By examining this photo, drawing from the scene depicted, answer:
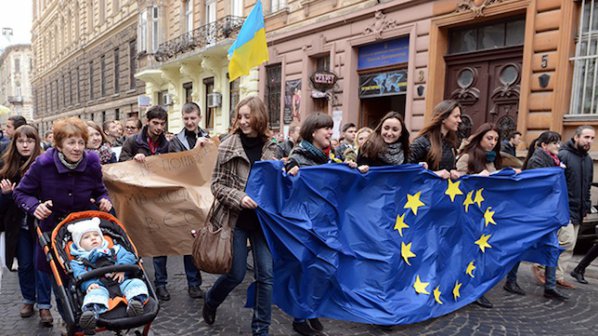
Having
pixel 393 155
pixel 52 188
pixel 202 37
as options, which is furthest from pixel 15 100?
pixel 393 155

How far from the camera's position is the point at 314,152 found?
368cm

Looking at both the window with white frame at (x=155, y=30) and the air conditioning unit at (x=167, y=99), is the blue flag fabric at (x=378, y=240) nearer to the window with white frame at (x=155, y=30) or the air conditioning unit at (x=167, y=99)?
the air conditioning unit at (x=167, y=99)

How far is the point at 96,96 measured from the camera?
32.6 metres

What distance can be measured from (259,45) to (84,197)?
4.18m

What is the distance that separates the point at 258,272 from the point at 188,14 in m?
20.4

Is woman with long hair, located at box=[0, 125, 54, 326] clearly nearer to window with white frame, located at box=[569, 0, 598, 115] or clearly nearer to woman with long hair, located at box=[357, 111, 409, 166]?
woman with long hair, located at box=[357, 111, 409, 166]

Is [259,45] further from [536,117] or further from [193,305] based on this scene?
[536,117]

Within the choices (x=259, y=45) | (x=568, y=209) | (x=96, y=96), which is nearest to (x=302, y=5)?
(x=259, y=45)

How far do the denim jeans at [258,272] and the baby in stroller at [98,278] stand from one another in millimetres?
690

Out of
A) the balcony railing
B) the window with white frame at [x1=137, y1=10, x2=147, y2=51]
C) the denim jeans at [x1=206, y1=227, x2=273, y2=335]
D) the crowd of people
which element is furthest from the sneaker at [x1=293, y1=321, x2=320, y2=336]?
the window with white frame at [x1=137, y1=10, x2=147, y2=51]

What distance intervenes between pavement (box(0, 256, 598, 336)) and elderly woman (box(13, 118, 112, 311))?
1030 millimetres

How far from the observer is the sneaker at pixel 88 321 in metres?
2.61

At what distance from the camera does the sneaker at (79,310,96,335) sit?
2.61 m

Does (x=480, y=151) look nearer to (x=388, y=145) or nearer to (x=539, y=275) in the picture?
(x=388, y=145)
